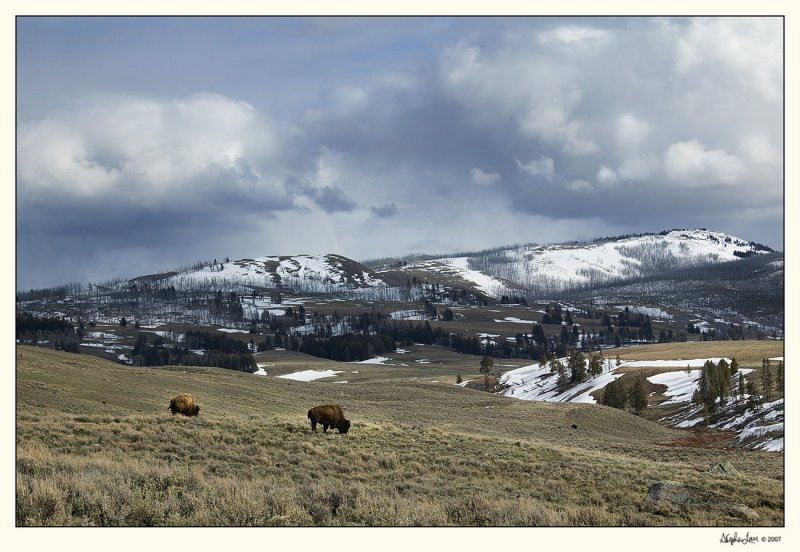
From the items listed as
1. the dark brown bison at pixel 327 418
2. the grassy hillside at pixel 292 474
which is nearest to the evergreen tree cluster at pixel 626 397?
the grassy hillside at pixel 292 474

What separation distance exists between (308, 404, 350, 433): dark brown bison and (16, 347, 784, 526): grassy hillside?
1.73 ft

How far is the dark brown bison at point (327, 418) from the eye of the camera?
29781mm

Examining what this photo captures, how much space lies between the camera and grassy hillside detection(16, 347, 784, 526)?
12.7 meters

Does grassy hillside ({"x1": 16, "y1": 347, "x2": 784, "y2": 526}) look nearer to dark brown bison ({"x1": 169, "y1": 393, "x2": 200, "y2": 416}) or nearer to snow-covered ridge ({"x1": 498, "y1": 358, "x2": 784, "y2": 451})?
dark brown bison ({"x1": 169, "y1": 393, "x2": 200, "y2": 416})

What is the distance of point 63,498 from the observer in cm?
1232

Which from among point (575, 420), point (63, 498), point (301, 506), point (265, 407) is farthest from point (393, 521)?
point (575, 420)

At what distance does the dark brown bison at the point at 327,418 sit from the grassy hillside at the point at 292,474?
528mm

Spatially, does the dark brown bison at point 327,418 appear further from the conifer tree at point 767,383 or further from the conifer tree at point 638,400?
the conifer tree at point 638,400

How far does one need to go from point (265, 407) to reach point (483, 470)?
29667mm

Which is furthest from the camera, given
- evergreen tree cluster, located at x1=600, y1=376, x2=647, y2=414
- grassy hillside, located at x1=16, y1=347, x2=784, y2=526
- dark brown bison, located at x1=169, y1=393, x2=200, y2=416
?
evergreen tree cluster, located at x1=600, y1=376, x2=647, y2=414

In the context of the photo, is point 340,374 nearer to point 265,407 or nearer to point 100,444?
point 265,407

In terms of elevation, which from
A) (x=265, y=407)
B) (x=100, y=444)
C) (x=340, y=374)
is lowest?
(x=340, y=374)

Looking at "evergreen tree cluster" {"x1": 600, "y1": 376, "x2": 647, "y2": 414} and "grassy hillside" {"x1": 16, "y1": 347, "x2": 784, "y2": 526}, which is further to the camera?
"evergreen tree cluster" {"x1": 600, "y1": 376, "x2": 647, "y2": 414}

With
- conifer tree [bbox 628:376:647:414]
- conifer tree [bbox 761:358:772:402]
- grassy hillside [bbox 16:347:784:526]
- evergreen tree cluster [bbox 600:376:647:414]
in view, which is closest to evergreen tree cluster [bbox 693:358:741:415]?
conifer tree [bbox 761:358:772:402]
